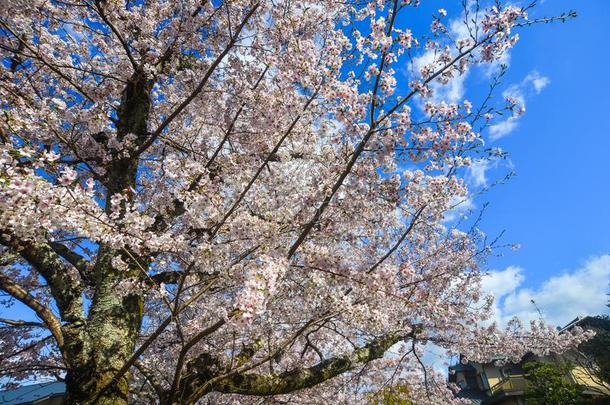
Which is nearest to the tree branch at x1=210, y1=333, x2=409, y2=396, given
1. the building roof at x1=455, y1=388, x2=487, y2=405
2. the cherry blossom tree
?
the cherry blossom tree

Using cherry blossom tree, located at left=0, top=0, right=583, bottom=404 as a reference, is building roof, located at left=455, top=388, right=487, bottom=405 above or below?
below

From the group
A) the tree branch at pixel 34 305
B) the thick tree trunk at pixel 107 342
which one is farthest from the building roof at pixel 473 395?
the tree branch at pixel 34 305

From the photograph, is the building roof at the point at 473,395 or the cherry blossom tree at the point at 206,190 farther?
the building roof at the point at 473,395

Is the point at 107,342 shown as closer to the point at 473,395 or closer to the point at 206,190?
the point at 206,190

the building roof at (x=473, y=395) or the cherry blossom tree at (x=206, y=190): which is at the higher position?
the cherry blossom tree at (x=206, y=190)

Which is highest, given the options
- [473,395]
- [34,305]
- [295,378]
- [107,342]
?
[34,305]

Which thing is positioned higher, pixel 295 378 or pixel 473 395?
pixel 295 378

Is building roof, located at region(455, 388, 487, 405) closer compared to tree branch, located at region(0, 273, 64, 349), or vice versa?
tree branch, located at region(0, 273, 64, 349)

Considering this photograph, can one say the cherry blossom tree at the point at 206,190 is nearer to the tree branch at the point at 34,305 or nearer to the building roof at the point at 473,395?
the tree branch at the point at 34,305

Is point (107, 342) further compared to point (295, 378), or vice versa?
point (295, 378)

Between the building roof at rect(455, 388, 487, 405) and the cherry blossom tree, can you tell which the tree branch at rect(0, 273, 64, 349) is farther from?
the building roof at rect(455, 388, 487, 405)

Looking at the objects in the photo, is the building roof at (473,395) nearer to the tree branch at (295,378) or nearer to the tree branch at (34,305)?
the tree branch at (295,378)

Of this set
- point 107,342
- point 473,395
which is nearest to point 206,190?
point 107,342

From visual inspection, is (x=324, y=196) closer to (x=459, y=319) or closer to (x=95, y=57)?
(x=95, y=57)
